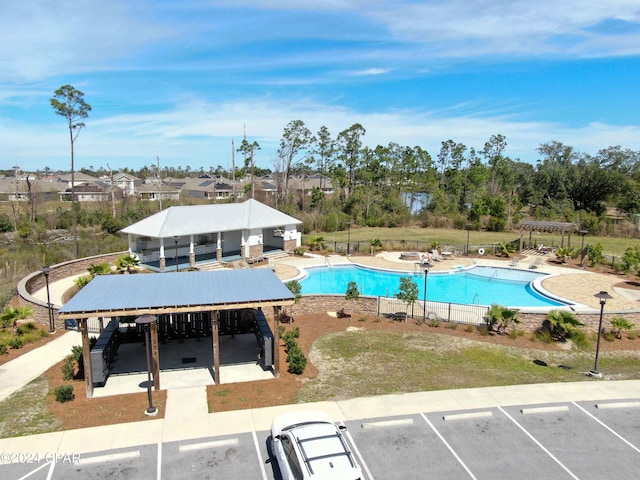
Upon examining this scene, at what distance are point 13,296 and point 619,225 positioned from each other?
50.7 metres

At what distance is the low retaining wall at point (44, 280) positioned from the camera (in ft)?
62.7

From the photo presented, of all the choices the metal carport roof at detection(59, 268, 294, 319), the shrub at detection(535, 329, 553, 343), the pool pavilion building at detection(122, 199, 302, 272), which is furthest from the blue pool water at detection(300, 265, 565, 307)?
the metal carport roof at detection(59, 268, 294, 319)

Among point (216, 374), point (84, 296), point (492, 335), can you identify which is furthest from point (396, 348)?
point (84, 296)


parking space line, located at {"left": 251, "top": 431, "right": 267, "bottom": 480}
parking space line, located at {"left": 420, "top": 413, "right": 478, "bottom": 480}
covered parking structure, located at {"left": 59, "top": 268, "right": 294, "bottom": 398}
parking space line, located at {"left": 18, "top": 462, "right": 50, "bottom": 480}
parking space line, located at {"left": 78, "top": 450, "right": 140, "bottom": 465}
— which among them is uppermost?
covered parking structure, located at {"left": 59, "top": 268, "right": 294, "bottom": 398}

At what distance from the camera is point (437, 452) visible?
10422 mm

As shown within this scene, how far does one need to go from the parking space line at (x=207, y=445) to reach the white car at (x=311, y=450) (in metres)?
1.23

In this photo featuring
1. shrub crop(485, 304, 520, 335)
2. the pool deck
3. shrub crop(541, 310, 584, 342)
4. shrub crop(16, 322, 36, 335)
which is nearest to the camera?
shrub crop(16, 322, 36, 335)

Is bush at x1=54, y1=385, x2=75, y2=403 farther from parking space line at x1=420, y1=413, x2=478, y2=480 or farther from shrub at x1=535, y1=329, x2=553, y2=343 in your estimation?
shrub at x1=535, y1=329, x2=553, y2=343

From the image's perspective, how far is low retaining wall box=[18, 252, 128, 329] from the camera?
1912 cm

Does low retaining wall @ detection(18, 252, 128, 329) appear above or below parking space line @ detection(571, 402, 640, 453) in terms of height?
above

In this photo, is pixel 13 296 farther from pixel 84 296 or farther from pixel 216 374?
pixel 216 374

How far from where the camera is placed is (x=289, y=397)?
Answer: 12.9 meters

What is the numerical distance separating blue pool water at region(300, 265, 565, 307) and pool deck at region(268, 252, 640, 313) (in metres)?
0.79

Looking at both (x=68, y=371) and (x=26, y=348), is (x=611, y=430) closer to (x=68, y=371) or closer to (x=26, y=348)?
(x=68, y=371)
